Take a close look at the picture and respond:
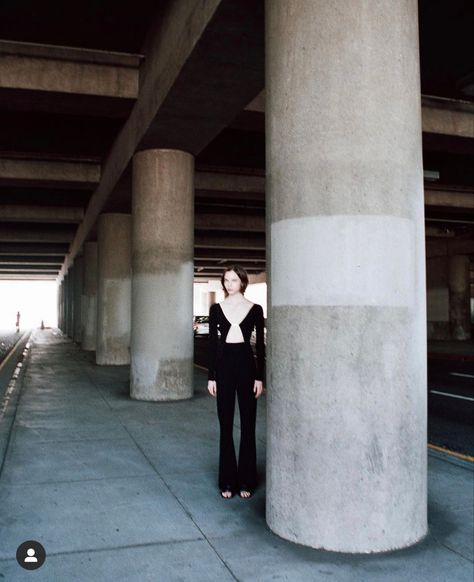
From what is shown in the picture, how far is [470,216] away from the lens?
27031 mm

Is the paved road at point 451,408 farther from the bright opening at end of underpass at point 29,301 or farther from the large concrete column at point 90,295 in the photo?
the bright opening at end of underpass at point 29,301

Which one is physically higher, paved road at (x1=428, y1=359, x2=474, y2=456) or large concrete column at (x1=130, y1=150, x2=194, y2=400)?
large concrete column at (x1=130, y1=150, x2=194, y2=400)

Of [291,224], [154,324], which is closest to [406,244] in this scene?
[291,224]

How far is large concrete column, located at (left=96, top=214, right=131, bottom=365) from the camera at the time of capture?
18156mm

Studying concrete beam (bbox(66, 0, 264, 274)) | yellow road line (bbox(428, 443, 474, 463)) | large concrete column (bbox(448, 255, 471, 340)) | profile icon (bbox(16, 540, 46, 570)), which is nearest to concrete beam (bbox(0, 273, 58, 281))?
large concrete column (bbox(448, 255, 471, 340))

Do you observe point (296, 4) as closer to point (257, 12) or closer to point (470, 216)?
point (257, 12)

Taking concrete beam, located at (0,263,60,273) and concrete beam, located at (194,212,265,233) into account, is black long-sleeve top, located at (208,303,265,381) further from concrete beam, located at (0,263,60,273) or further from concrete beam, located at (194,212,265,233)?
concrete beam, located at (0,263,60,273)

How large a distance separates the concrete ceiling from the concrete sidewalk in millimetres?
4966

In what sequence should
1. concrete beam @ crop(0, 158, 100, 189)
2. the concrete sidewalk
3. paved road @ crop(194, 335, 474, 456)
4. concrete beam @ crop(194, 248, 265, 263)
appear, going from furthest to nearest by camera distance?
concrete beam @ crop(194, 248, 265, 263), concrete beam @ crop(0, 158, 100, 189), paved road @ crop(194, 335, 474, 456), the concrete sidewalk

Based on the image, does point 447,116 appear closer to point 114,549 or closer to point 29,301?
point 114,549

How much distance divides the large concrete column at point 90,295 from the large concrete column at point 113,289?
692cm

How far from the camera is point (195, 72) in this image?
793cm

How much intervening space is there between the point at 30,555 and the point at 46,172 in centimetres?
1464

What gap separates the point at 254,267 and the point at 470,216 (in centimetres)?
2584
